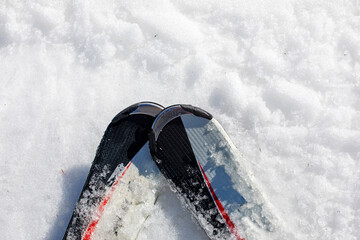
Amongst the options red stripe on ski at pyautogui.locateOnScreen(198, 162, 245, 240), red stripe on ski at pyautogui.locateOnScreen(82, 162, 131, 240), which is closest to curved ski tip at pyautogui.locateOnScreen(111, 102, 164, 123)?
red stripe on ski at pyautogui.locateOnScreen(82, 162, 131, 240)

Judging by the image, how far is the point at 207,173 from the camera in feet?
6.89

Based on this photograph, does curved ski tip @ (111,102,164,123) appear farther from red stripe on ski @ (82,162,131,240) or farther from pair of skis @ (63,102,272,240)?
red stripe on ski @ (82,162,131,240)

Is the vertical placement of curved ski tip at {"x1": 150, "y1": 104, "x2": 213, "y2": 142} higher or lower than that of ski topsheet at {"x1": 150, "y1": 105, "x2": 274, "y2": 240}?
higher

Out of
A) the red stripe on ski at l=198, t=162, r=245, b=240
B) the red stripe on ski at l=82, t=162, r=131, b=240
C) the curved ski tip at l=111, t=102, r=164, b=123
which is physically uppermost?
the curved ski tip at l=111, t=102, r=164, b=123

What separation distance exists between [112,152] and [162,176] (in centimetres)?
36

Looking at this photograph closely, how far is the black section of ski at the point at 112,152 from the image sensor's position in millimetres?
2143

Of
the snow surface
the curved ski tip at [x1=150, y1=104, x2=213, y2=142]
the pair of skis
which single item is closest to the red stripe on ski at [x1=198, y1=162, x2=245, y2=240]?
the pair of skis

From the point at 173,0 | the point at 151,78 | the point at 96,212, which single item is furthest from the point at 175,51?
the point at 96,212

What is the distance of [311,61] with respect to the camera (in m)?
2.34

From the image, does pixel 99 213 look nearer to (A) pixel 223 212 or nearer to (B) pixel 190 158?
(B) pixel 190 158

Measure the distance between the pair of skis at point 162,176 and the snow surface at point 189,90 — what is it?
0.57 ft

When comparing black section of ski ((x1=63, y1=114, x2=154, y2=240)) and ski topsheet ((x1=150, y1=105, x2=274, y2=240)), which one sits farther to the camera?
black section of ski ((x1=63, y1=114, x2=154, y2=240))

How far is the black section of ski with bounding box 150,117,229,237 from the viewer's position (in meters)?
2.11

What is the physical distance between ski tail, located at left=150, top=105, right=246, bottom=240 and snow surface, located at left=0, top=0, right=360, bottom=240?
0.58ft
